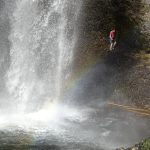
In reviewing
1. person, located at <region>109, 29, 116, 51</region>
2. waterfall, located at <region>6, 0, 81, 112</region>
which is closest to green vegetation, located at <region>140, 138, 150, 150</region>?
person, located at <region>109, 29, 116, 51</region>

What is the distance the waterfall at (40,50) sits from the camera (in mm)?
32062

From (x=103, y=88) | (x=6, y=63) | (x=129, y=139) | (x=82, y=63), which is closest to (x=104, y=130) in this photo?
(x=129, y=139)

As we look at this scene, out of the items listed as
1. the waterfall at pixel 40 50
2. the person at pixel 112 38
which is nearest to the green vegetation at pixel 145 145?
the person at pixel 112 38

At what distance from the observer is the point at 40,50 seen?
32906mm

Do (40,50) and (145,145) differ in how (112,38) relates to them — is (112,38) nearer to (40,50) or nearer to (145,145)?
(40,50)

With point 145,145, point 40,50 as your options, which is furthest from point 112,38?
point 145,145

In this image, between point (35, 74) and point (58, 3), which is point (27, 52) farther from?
point (58, 3)

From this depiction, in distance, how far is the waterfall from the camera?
32062mm

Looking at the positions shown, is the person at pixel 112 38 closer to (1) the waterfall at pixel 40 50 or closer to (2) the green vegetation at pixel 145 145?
(1) the waterfall at pixel 40 50

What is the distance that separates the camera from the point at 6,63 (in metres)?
33.0

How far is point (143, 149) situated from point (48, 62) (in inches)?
655

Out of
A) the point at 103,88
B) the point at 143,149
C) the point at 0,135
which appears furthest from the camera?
the point at 103,88

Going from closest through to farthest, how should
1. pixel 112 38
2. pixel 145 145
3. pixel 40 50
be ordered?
pixel 145 145, pixel 112 38, pixel 40 50

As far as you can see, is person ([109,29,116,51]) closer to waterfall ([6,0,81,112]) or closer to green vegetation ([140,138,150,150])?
waterfall ([6,0,81,112])
